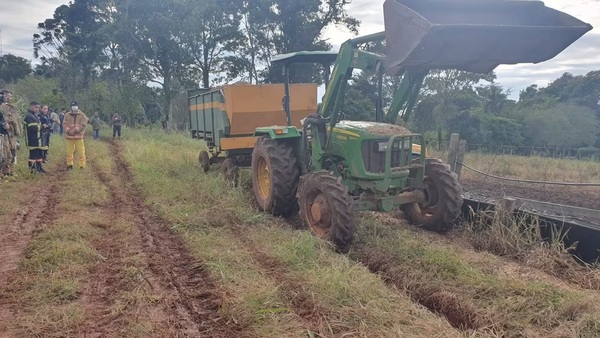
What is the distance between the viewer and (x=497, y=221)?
5520mm

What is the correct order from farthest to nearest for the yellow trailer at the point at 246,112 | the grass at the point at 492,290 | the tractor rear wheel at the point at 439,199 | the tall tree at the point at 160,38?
the tall tree at the point at 160,38
the yellow trailer at the point at 246,112
the tractor rear wheel at the point at 439,199
the grass at the point at 492,290

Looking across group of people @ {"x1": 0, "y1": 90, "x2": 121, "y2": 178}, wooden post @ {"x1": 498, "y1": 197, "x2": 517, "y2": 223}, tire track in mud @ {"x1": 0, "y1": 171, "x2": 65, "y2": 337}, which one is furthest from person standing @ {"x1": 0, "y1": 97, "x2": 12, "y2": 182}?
wooden post @ {"x1": 498, "y1": 197, "x2": 517, "y2": 223}

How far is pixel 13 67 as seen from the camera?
46594mm

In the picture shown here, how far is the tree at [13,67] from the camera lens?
45.9m

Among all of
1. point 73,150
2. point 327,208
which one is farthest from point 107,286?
point 73,150

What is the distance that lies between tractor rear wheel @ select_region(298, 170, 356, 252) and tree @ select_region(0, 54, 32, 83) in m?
49.5

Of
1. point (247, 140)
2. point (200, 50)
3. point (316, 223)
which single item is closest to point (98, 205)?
point (247, 140)

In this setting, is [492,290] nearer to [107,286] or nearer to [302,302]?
[302,302]

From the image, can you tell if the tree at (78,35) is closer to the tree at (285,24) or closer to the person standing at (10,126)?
the tree at (285,24)

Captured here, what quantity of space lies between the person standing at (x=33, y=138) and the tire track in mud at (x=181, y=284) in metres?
4.74

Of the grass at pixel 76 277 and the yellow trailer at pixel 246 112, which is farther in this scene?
the yellow trailer at pixel 246 112

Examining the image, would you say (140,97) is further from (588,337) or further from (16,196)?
(588,337)

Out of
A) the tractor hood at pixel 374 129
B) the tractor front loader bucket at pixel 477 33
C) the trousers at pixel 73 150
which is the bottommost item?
the trousers at pixel 73 150

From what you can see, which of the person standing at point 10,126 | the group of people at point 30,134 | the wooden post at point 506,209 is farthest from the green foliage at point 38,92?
the wooden post at point 506,209
